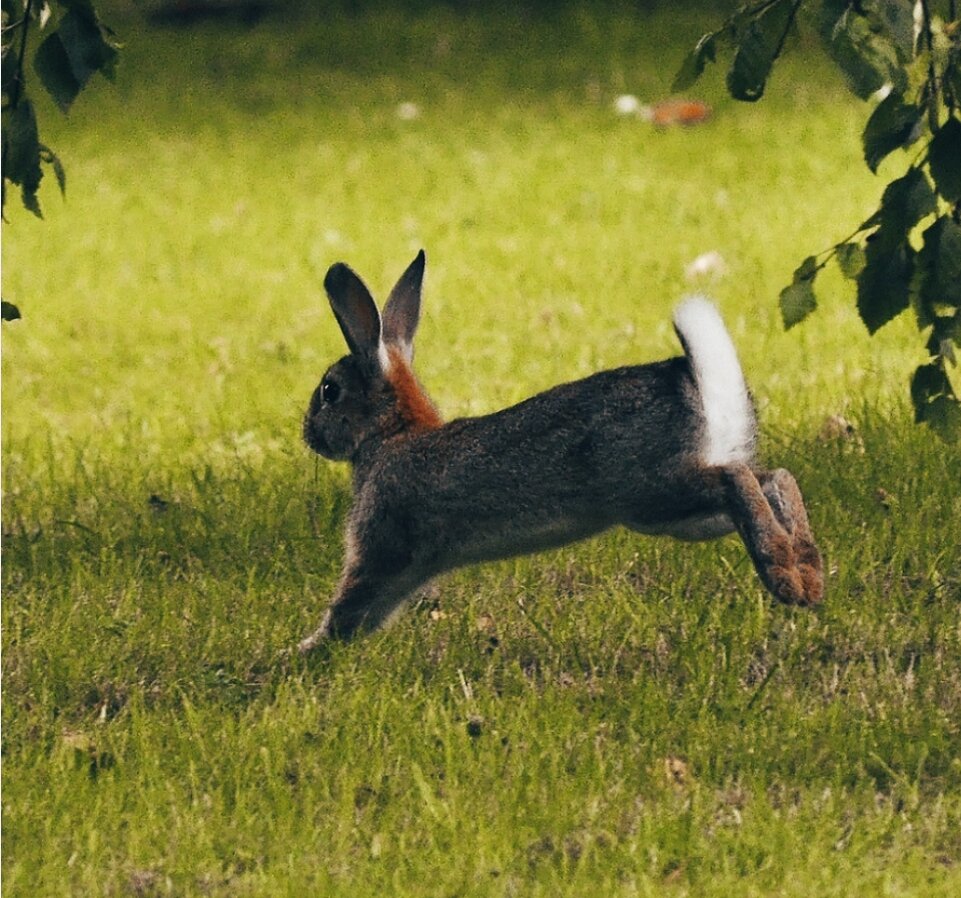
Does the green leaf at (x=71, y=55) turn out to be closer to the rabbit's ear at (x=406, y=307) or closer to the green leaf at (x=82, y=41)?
the green leaf at (x=82, y=41)

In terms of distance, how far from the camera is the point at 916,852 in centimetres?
336

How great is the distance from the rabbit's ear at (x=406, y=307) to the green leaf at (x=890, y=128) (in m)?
1.37

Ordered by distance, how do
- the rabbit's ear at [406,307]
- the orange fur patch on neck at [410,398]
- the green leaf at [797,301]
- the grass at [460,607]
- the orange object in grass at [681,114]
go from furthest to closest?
the orange object in grass at [681,114], the rabbit's ear at [406,307], the orange fur patch on neck at [410,398], the green leaf at [797,301], the grass at [460,607]

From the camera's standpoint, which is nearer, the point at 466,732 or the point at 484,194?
the point at 466,732

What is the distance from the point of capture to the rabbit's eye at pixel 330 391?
468cm

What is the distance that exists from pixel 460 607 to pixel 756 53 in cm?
154

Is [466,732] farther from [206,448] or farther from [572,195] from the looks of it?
[572,195]

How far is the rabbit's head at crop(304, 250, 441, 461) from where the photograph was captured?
4.46 metres

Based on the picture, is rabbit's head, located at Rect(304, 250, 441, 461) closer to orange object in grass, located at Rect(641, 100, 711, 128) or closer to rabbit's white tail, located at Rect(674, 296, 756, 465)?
rabbit's white tail, located at Rect(674, 296, 756, 465)

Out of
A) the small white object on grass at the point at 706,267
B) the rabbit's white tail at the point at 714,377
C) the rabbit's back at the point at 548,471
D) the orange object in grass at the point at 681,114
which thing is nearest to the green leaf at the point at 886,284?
the rabbit's white tail at the point at 714,377

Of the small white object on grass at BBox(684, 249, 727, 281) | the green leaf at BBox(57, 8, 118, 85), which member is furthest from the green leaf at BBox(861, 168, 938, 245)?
the small white object on grass at BBox(684, 249, 727, 281)

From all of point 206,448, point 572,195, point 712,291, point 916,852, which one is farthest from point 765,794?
point 572,195

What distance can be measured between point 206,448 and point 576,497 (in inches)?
83.6

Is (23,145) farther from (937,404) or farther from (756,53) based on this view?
(937,404)
